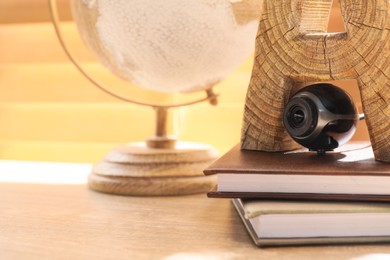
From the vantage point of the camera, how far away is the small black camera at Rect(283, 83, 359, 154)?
35.1 inches

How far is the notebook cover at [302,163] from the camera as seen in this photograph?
0.77 meters

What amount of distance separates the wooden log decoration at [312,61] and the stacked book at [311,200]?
4.5 inches

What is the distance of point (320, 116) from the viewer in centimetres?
89

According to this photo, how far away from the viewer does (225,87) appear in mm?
1770

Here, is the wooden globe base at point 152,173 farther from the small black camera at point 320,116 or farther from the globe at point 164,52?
the small black camera at point 320,116

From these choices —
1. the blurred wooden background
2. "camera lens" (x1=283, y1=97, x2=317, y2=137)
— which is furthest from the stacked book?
the blurred wooden background

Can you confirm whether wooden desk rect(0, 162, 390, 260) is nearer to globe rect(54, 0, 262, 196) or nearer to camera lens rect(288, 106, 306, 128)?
globe rect(54, 0, 262, 196)

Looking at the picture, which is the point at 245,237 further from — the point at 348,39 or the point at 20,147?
the point at 20,147

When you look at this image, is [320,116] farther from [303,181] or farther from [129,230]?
[129,230]

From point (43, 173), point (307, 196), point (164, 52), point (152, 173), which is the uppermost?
point (164, 52)

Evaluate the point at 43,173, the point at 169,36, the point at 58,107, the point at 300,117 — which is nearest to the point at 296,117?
the point at 300,117

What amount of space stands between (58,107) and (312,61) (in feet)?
4.28

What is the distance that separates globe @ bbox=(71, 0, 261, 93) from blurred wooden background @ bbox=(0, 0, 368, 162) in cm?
67

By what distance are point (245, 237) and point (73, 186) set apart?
1.80 feet
